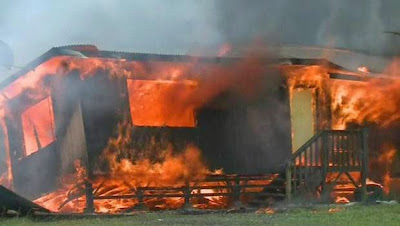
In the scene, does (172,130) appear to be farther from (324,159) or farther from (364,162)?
(364,162)

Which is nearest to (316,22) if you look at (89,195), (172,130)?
(172,130)

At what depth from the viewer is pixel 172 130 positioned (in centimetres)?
1274

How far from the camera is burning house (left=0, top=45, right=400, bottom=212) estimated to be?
12.0 meters

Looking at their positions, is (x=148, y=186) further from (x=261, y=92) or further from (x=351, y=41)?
(x=351, y=41)

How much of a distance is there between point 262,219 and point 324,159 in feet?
11.0

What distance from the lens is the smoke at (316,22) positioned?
524 inches

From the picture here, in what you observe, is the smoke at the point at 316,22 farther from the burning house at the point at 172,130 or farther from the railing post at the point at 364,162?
the railing post at the point at 364,162

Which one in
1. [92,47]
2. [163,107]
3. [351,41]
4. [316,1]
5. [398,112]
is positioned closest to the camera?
[92,47]

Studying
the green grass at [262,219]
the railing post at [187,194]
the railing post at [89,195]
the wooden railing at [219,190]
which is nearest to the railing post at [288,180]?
the wooden railing at [219,190]

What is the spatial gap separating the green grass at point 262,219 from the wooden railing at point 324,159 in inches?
67.0

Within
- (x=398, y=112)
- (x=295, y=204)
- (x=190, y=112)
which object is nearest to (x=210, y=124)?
(x=190, y=112)

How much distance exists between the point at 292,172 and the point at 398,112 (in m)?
3.51

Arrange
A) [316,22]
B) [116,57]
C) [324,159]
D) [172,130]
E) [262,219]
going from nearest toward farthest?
[262,219], [116,57], [172,130], [324,159], [316,22]

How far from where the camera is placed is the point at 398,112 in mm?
15078
